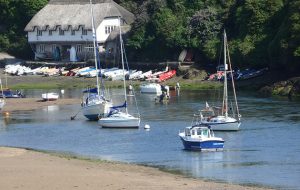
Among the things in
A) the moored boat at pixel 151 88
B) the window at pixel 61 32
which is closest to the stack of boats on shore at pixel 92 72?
the moored boat at pixel 151 88

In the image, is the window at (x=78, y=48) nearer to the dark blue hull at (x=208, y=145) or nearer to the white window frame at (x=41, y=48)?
the white window frame at (x=41, y=48)

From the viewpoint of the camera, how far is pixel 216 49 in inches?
3487

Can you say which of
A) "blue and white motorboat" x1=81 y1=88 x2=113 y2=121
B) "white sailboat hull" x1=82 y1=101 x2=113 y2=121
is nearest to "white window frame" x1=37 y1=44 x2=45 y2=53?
"blue and white motorboat" x1=81 y1=88 x2=113 y2=121

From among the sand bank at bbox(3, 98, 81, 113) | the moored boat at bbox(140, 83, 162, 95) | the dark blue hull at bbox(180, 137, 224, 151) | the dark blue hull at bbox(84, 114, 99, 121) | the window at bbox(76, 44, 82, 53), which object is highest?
the window at bbox(76, 44, 82, 53)

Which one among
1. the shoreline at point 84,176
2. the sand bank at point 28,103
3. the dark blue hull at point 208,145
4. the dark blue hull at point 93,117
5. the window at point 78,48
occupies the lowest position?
the shoreline at point 84,176

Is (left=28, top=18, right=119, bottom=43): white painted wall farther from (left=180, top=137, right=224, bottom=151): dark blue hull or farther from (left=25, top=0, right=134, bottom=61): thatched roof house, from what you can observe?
(left=180, top=137, right=224, bottom=151): dark blue hull

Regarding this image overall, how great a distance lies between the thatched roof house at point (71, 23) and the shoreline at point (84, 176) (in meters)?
Result: 53.8

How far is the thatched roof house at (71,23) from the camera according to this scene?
102 metres

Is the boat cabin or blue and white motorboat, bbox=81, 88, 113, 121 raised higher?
blue and white motorboat, bbox=81, 88, 113, 121

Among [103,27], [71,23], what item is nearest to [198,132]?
[103,27]

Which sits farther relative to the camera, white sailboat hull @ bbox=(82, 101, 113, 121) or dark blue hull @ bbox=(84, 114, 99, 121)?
dark blue hull @ bbox=(84, 114, 99, 121)

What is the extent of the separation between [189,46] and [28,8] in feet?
76.9

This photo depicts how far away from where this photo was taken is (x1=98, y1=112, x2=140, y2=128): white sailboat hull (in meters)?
61.3

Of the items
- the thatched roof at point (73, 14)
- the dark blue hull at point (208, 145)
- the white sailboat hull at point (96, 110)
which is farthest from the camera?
the thatched roof at point (73, 14)
